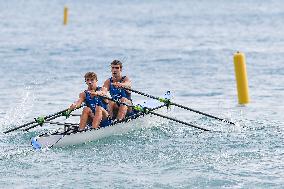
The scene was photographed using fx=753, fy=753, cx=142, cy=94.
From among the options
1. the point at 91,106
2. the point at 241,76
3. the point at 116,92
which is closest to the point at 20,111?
the point at 116,92

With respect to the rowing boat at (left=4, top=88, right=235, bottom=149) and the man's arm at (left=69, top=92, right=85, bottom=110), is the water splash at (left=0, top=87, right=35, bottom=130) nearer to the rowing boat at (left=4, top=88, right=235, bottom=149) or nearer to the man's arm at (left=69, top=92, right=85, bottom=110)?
the rowing boat at (left=4, top=88, right=235, bottom=149)

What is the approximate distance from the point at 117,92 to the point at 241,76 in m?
5.23

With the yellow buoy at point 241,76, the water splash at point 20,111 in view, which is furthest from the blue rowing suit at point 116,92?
the yellow buoy at point 241,76

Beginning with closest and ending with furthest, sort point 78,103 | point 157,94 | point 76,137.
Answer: point 76,137 < point 78,103 < point 157,94

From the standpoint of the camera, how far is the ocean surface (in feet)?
53.7

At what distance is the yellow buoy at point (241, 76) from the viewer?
23641 mm

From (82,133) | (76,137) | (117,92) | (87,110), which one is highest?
(117,92)

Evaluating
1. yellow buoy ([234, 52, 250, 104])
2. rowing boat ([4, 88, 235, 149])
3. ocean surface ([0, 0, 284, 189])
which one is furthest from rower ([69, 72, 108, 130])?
yellow buoy ([234, 52, 250, 104])

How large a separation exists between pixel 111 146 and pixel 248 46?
2877 centimetres

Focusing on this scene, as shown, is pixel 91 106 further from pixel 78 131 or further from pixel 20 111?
pixel 20 111

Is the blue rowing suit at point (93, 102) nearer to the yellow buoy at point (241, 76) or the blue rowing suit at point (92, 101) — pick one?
the blue rowing suit at point (92, 101)

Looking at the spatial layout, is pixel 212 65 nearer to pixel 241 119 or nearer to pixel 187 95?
pixel 187 95

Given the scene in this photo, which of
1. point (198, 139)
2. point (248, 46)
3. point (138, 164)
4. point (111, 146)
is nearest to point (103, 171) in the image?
point (138, 164)

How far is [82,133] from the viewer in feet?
61.3
